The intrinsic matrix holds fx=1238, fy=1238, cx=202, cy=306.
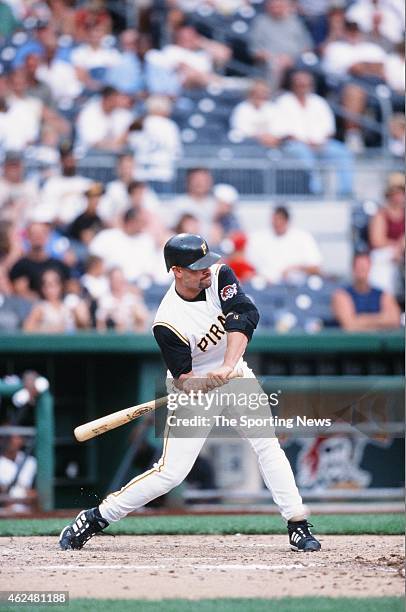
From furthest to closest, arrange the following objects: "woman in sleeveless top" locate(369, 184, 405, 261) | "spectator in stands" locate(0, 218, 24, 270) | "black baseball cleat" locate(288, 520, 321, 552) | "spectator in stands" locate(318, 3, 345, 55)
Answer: "spectator in stands" locate(318, 3, 345, 55) → "woman in sleeveless top" locate(369, 184, 405, 261) → "spectator in stands" locate(0, 218, 24, 270) → "black baseball cleat" locate(288, 520, 321, 552)

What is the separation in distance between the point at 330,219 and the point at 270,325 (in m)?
1.42

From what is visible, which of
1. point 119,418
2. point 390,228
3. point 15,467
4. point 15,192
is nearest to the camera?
point 119,418

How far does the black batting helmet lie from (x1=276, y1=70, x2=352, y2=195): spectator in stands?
→ 676 cm

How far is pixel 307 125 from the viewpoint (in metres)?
12.5

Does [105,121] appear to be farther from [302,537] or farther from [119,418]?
[302,537]

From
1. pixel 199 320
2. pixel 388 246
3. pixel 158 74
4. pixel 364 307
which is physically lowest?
pixel 199 320

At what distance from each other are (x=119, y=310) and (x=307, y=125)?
3.39 metres

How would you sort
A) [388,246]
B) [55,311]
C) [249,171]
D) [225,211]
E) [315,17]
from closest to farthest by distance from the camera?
[55,311]
[225,211]
[388,246]
[249,171]
[315,17]

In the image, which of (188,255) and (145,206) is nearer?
(188,255)

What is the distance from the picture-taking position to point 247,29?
44.8 feet

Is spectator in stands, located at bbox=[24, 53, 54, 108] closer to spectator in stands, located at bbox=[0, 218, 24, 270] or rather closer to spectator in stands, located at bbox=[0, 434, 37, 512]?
spectator in stands, located at bbox=[0, 218, 24, 270]

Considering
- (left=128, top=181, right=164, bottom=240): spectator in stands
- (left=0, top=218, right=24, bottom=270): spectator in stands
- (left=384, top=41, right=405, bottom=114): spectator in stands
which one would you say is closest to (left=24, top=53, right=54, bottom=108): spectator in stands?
(left=128, top=181, right=164, bottom=240): spectator in stands

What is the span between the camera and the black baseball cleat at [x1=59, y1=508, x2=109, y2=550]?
19.1 ft

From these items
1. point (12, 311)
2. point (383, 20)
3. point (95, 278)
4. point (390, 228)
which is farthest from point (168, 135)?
point (383, 20)
